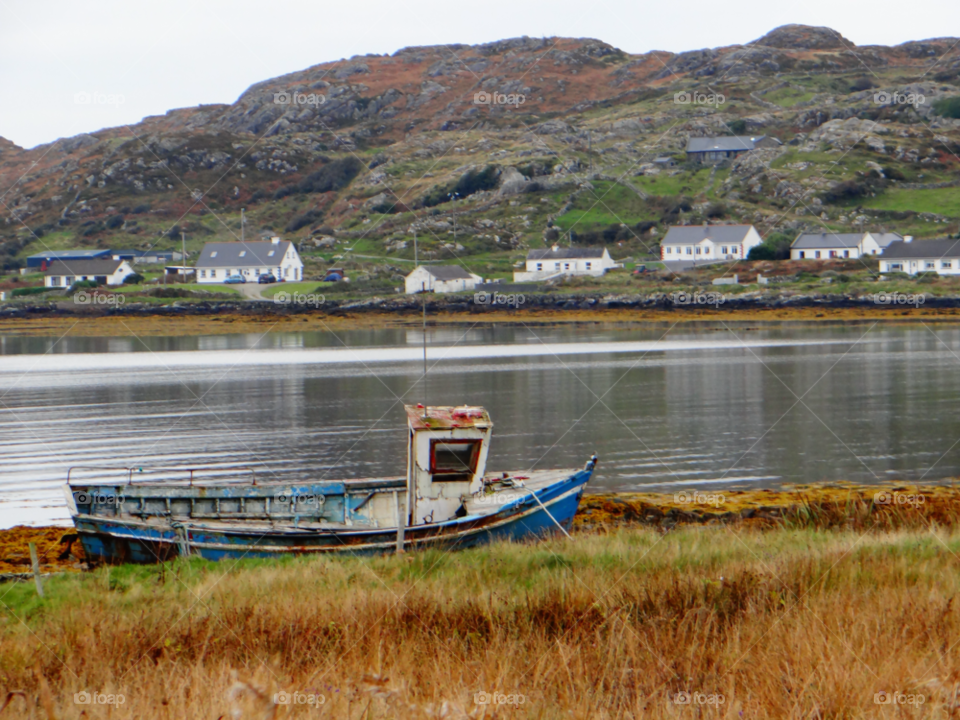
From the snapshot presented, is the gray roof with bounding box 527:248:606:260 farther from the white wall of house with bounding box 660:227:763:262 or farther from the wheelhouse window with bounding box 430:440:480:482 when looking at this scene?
the wheelhouse window with bounding box 430:440:480:482

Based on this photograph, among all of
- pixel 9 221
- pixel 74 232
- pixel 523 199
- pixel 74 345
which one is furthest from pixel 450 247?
pixel 9 221

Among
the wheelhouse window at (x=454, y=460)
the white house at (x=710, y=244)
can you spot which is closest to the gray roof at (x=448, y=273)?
the white house at (x=710, y=244)

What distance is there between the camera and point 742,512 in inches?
837

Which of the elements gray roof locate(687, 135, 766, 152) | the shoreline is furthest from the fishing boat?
gray roof locate(687, 135, 766, 152)

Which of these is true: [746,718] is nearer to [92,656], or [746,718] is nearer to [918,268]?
[92,656]

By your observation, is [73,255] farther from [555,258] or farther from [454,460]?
[454,460]

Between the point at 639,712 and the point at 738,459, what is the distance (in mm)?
22308

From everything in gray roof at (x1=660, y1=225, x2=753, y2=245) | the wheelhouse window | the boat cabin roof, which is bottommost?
the wheelhouse window

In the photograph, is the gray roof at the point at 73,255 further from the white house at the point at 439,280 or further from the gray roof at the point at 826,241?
the gray roof at the point at 826,241

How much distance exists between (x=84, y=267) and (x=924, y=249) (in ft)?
369

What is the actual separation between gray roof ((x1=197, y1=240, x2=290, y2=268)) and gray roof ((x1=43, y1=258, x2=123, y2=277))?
1259 centimetres

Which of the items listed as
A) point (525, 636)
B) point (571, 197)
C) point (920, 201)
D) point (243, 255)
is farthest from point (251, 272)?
point (525, 636)

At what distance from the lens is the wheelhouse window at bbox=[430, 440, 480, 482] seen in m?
17.4

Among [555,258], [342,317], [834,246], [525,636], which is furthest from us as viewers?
[555,258]
